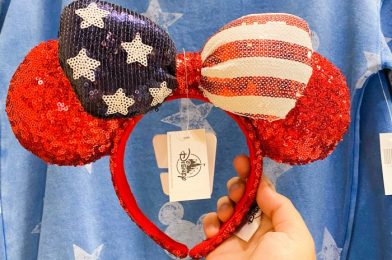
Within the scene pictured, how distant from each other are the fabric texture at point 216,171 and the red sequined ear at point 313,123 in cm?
18

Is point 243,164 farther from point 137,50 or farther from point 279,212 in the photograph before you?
point 137,50

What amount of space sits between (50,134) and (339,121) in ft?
0.91

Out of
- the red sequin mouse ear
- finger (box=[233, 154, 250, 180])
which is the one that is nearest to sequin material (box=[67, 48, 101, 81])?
the red sequin mouse ear

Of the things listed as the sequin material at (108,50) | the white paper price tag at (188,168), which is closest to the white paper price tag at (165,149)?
the white paper price tag at (188,168)

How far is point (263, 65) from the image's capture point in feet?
1.20

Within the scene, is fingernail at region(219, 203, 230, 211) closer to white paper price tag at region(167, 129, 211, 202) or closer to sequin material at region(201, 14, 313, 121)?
white paper price tag at region(167, 129, 211, 202)

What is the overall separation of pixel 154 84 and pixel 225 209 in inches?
9.6

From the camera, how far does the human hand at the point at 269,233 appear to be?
47cm

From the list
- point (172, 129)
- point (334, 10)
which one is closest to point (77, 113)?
point (172, 129)

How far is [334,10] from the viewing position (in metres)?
0.58

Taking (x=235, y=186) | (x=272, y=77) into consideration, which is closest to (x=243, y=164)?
(x=235, y=186)

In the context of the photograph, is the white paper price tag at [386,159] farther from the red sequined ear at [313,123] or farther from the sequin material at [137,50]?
the sequin material at [137,50]

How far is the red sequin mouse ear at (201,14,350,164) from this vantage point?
366 mm

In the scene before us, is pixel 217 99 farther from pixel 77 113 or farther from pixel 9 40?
pixel 9 40
